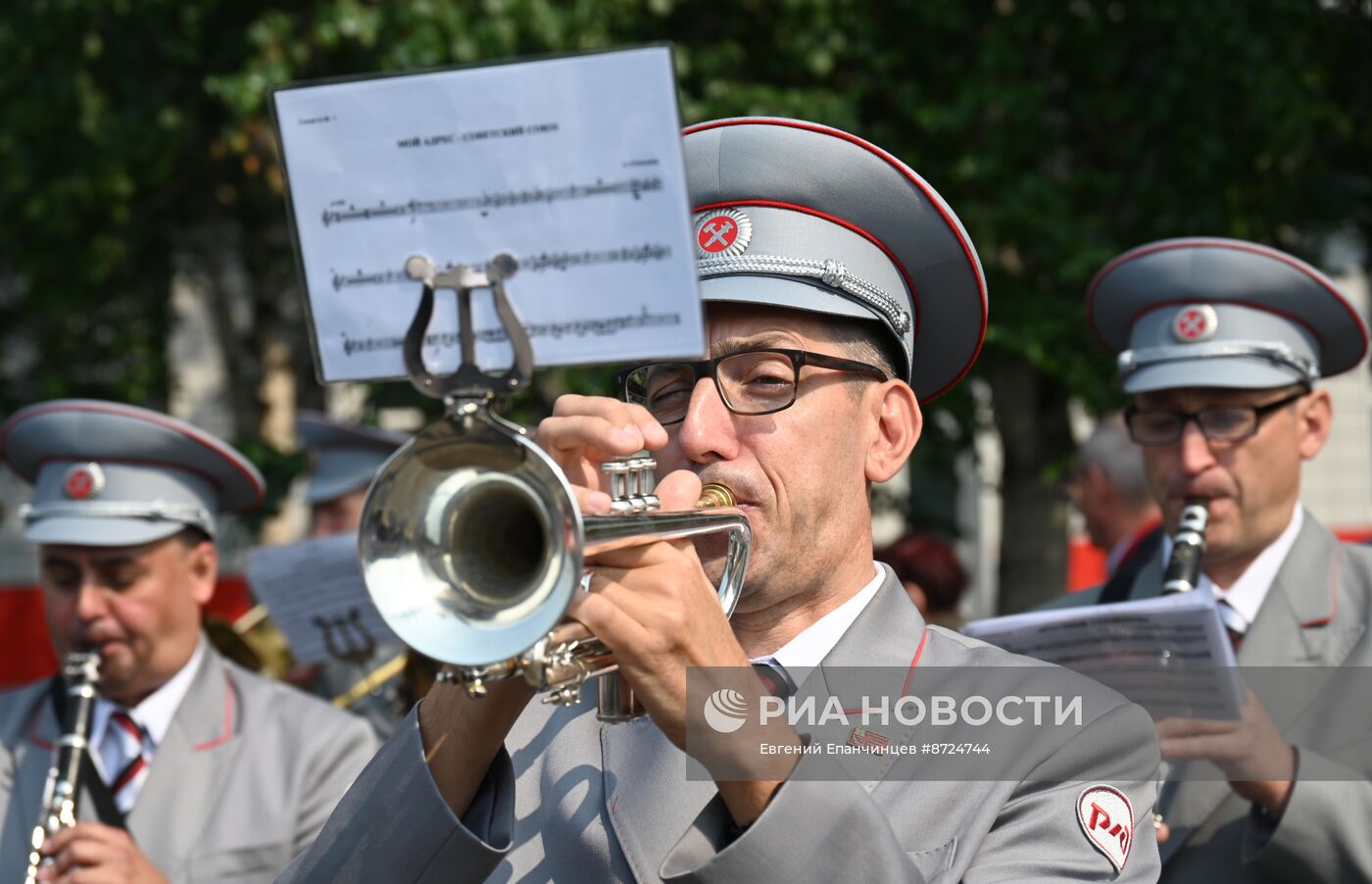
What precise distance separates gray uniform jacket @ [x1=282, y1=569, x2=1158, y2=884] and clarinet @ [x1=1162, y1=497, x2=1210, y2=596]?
1.38 metres

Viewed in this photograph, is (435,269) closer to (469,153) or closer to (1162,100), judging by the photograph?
(469,153)

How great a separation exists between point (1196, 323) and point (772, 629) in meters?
2.00

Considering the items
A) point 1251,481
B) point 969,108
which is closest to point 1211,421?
point 1251,481

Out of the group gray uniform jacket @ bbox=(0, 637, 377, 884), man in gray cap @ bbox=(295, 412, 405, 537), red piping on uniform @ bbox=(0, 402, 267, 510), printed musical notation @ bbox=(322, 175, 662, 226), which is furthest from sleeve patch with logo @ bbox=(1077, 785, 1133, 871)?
man in gray cap @ bbox=(295, 412, 405, 537)

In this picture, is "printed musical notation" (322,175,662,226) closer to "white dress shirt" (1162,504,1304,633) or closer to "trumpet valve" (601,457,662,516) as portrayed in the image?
"trumpet valve" (601,457,662,516)

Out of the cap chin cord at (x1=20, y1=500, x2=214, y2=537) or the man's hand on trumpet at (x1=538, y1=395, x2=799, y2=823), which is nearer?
the man's hand on trumpet at (x1=538, y1=395, x2=799, y2=823)

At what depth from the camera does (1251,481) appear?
168 inches

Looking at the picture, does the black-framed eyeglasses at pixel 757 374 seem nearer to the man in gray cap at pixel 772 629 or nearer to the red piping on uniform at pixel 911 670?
the man in gray cap at pixel 772 629

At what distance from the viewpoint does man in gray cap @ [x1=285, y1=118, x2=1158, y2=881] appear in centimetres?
222

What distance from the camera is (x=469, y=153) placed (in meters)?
2.06

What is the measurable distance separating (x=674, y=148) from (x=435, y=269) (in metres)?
0.33

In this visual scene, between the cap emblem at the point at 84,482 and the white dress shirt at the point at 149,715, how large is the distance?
0.57 meters

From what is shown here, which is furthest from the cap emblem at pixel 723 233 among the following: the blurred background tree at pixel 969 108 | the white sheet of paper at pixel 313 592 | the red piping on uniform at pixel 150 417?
the blurred background tree at pixel 969 108

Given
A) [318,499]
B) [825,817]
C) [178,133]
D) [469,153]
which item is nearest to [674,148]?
[469,153]
